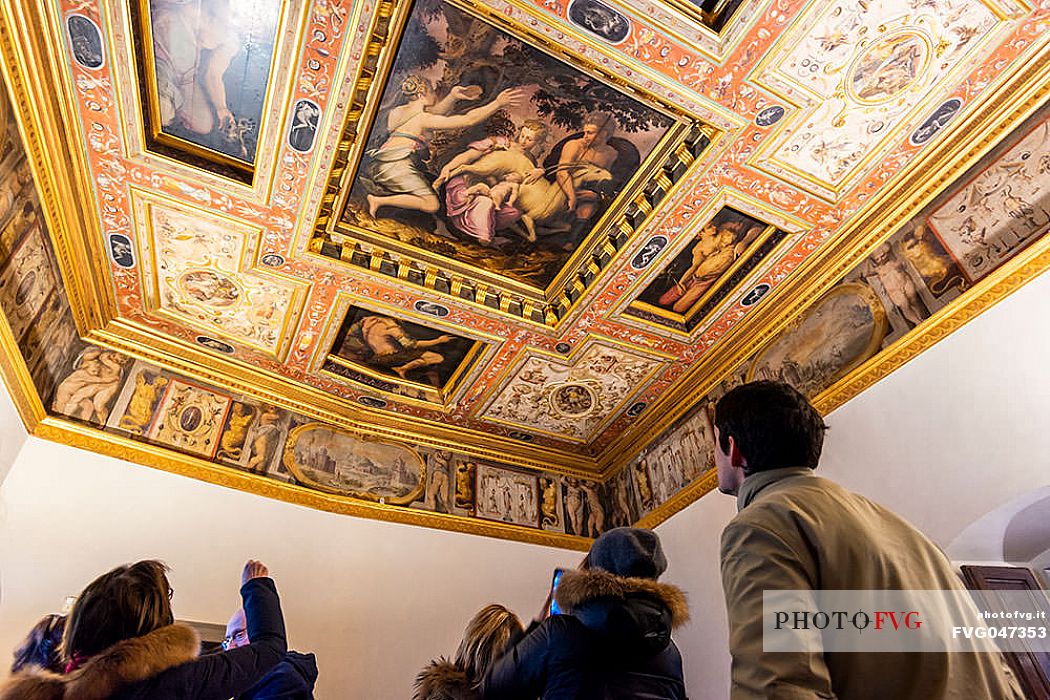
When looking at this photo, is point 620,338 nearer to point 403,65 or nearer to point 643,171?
point 643,171

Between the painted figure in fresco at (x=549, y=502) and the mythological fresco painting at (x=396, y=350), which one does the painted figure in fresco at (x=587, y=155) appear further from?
the painted figure in fresco at (x=549, y=502)

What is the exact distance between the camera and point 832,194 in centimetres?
710

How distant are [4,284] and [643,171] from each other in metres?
6.35

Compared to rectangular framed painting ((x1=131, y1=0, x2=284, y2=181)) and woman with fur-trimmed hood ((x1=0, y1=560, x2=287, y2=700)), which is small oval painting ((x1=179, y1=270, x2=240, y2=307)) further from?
woman with fur-trimmed hood ((x1=0, y1=560, x2=287, y2=700))

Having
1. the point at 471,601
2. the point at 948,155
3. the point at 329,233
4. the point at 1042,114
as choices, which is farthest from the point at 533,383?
the point at 1042,114

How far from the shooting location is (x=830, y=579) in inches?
67.6

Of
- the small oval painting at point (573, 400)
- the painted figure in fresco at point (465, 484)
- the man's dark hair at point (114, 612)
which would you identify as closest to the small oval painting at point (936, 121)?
the small oval painting at point (573, 400)

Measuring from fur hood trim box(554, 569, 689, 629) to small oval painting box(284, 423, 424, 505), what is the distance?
21.6ft

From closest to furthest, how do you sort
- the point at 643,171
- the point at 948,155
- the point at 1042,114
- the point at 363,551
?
the point at 1042,114
the point at 948,155
the point at 643,171
the point at 363,551

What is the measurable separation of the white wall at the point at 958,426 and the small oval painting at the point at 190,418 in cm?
721

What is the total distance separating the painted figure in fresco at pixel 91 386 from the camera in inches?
280

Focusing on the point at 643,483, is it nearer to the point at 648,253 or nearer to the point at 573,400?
the point at 573,400

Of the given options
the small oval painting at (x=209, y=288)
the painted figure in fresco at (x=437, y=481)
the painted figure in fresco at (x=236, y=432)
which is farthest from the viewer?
the painted figure in fresco at (x=437, y=481)

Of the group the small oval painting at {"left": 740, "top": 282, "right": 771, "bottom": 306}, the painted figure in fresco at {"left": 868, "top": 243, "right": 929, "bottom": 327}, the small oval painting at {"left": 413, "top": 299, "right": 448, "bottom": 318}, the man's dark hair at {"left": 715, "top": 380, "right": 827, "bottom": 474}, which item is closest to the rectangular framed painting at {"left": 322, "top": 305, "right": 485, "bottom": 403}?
the small oval painting at {"left": 413, "top": 299, "right": 448, "bottom": 318}
